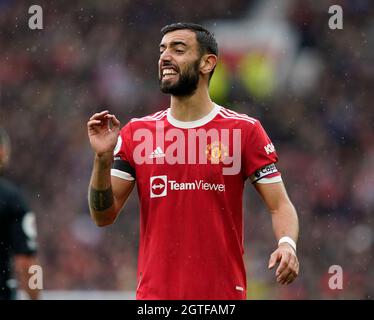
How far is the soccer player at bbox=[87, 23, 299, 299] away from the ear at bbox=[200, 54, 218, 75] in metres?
0.06

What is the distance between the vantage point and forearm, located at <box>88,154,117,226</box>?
Result: 548cm

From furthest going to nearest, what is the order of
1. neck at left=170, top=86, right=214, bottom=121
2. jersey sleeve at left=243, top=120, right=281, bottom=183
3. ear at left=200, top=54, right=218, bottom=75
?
1. ear at left=200, top=54, right=218, bottom=75
2. neck at left=170, top=86, right=214, bottom=121
3. jersey sleeve at left=243, top=120, right=281, bottom=183

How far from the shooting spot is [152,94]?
54.7 feet

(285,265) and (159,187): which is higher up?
(159,187)

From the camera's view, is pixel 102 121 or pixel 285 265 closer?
pixel 285 265

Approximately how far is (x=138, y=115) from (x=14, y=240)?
Answer: 9.07m

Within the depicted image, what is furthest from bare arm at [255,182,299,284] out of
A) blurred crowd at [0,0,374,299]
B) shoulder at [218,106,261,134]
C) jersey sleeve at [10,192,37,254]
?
blurred crowd at [0,0,374,299]

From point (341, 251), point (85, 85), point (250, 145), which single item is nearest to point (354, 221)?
point (341, 251)

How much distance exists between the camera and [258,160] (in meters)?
5.68

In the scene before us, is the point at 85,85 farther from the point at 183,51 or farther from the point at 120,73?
the point at 183,51
